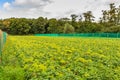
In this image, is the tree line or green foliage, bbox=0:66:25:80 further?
the tree line

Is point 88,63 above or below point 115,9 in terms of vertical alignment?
below

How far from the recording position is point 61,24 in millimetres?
94312

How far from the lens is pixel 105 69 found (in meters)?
8.53

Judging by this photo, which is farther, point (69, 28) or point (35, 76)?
point (69, 28)

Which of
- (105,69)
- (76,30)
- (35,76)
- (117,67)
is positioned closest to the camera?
(35,76)

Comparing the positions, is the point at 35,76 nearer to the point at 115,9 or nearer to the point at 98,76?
the point at 98,76

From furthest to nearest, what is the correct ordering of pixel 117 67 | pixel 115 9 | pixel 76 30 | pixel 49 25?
pixel 49 25 < pixel 76 30 < pixel 115 9 < pixel 117 67

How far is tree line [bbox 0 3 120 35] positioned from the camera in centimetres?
7788

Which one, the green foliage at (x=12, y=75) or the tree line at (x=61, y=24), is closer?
the green foliage at (x=12, y=75)

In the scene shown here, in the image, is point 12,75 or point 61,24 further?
point 61,24

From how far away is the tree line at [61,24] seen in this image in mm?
77875

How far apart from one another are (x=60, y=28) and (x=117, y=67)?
264ft

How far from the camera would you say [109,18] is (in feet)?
253

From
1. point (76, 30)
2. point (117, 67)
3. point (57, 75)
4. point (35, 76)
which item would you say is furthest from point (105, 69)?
point (76, 30)
